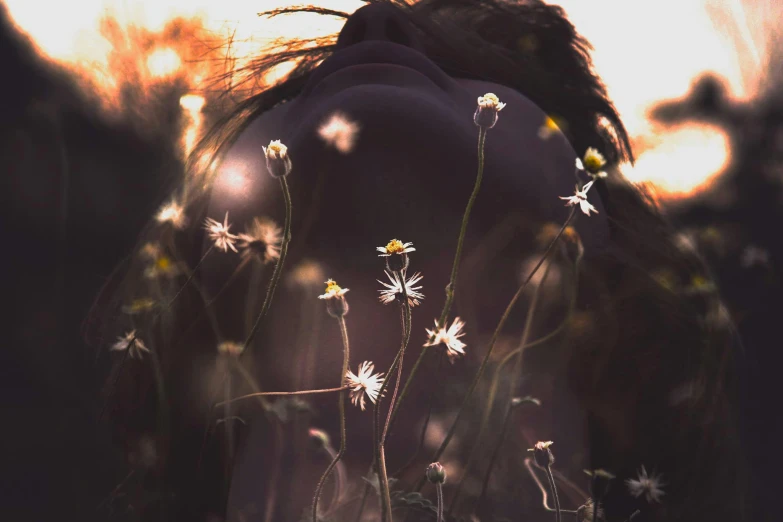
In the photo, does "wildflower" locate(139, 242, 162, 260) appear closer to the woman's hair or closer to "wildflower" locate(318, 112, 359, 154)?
the woman's hair

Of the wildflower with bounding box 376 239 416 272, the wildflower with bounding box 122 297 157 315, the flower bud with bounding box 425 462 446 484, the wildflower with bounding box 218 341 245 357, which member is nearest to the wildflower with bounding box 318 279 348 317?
the wildflower with bounding box 376 239 416 272

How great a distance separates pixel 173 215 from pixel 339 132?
0.38 meters

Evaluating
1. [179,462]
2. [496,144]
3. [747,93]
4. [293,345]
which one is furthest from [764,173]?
[179,462]

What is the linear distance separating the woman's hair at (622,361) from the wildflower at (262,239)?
20 cm

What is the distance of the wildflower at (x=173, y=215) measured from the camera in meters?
1.07

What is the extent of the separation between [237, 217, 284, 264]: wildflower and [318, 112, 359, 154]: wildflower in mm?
165

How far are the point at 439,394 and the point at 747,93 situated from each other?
2.61 ft

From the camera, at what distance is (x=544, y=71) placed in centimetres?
134

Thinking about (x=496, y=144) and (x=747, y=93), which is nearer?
(x=496, y=144)

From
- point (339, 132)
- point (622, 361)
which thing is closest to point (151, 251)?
point (339, 132)

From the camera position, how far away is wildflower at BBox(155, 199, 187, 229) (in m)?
1.07

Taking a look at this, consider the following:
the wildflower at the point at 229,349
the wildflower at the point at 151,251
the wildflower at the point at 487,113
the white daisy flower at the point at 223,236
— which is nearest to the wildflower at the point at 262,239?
the white daisy flower at the point at 223,236

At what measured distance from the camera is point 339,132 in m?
0.84

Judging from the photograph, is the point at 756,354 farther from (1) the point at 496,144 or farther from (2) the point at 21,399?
(2) the point at 21,399
